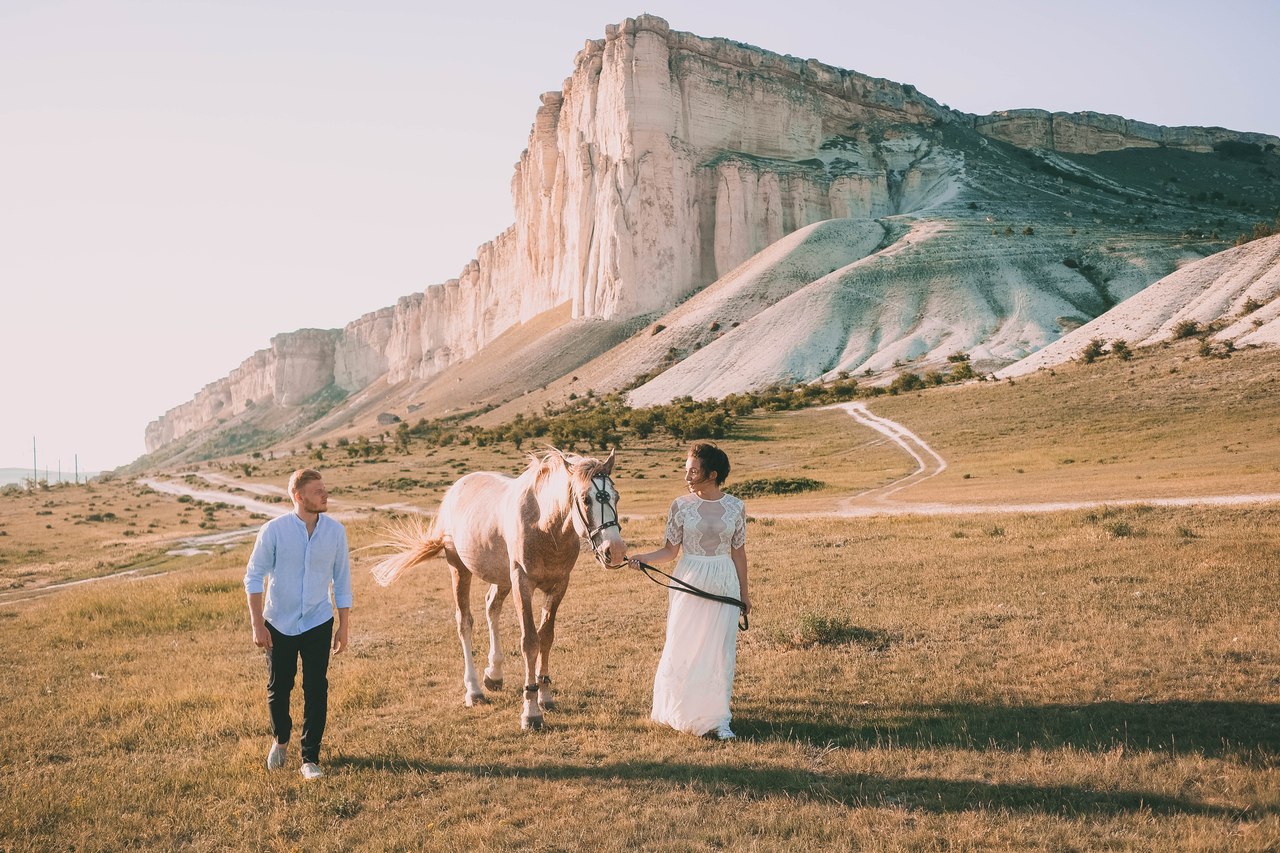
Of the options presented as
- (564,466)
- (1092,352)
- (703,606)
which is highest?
(1092,352)

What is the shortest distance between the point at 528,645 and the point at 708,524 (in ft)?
7.17

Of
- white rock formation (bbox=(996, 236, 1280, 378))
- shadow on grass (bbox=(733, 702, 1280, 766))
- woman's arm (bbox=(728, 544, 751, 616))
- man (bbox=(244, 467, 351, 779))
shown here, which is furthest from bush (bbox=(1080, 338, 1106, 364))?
man (bbox=(244, 467, 351, 779))

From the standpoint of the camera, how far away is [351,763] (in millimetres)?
7148

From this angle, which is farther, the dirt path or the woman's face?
the dirt path

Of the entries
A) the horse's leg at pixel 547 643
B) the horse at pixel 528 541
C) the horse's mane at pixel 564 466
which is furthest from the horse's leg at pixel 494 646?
the horse's mane at pixel 564 466

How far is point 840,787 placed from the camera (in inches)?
242

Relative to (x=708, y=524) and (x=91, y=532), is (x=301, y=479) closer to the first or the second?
(x=708, y=524)

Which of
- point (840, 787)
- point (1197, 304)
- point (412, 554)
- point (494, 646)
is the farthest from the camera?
point (1197, 304)

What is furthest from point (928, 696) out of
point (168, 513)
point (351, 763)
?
point (168, 513)

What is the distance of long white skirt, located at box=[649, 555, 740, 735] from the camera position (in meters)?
7.31

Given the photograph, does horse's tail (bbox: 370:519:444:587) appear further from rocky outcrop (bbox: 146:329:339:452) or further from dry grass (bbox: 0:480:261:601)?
rocky outcrop (bbox: 146:329:339:452)

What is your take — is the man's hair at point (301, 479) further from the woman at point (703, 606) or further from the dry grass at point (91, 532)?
the dry grass at point (91, 532)

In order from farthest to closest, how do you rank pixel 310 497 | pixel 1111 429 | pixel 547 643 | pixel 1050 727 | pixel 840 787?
pixel 1111 429 → pixel 547 643 → pixel 1050 727 → pixel 310 497 → pixel 840 787

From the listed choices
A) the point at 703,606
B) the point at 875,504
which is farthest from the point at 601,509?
the point at 875,504
